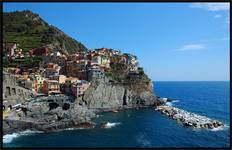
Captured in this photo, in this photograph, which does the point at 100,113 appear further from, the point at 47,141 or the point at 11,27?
the point at 11,27

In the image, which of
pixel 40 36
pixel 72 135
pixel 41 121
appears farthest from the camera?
pixel 40 36

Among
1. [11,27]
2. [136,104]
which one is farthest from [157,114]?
[11,27]

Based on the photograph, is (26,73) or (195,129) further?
(26,73)

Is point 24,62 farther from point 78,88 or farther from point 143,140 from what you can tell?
point 143,140

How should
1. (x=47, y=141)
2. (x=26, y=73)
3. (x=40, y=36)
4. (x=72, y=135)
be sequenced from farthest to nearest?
(x=40, y=36)
(x=26, y=73)
(x=72, y=135)
(x=47, y=141)

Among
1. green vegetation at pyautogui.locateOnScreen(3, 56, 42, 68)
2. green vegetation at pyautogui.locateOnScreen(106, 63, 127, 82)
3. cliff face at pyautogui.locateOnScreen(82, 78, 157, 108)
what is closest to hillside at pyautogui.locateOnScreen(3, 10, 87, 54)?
green vegetation at pyautogui.locateOnScreen(3, 56, 42, 68)

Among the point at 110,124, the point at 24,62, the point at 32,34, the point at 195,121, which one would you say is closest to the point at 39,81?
the point at 24,62

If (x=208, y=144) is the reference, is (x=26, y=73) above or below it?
above
